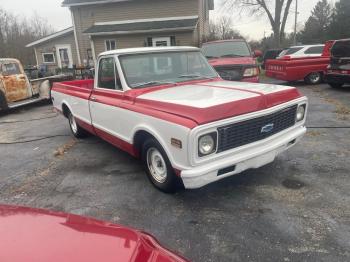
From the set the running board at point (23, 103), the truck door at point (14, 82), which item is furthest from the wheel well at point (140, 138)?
the truck door at point (14, 82)

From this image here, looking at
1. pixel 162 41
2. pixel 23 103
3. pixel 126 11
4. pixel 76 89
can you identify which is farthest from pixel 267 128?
pixel 126 11

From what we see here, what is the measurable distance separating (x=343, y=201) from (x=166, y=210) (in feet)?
6.53

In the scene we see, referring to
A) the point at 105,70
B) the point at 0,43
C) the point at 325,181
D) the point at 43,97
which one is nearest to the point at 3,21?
the point at 0,43

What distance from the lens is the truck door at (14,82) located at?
35.4ft

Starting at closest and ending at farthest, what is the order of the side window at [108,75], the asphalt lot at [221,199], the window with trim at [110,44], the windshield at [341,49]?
the asphalt lot at [221,199], the side window at [108,75], the windshield at [341,49], the window with trim at [110,44]

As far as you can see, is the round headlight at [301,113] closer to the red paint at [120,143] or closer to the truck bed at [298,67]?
the red paint at [120,143]

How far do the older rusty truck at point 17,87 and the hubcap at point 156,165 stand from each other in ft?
26.8

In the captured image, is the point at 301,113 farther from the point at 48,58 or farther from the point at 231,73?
the point at 48,58

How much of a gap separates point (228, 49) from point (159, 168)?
274 inches

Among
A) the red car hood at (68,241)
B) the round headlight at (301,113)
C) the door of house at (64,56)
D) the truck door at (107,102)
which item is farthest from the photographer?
the door of house at (64,56)

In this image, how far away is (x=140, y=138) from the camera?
420 centimetres

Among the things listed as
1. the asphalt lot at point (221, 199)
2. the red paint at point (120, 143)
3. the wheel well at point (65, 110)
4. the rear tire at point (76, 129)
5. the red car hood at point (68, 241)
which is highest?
the red car hood at point (68, 241)

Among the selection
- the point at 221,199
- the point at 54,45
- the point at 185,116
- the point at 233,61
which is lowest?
the point at 221,199

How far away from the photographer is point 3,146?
698cm
